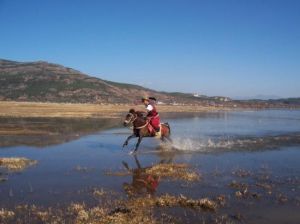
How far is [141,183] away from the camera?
16203mm

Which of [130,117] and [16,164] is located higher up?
[130,117]

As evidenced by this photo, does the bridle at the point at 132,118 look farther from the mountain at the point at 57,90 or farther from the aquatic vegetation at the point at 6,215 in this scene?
the mountain at the point at 57,90

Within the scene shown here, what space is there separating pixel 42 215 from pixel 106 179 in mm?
5314

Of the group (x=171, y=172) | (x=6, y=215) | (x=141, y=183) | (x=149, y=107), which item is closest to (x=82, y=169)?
(x=141, y=183)

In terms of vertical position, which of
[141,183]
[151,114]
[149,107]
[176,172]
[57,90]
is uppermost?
[57,90]

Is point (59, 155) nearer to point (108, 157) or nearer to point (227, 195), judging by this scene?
point (108, 157)

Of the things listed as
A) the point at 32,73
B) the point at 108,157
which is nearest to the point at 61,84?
the point at 32,73

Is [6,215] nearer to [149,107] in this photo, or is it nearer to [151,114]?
[149,107]

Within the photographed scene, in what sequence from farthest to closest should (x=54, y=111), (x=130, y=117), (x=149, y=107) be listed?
1. (x=54, y=111)
2. (x=149, y=107)
3. (x=130, y=117)

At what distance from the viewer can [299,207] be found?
12852 mm

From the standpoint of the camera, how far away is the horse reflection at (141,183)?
1484 cm

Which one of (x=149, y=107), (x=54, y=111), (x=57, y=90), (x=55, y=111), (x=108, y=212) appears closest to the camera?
(x=108, y=212)

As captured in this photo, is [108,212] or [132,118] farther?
[132,118]

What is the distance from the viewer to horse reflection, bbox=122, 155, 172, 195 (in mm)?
14836
